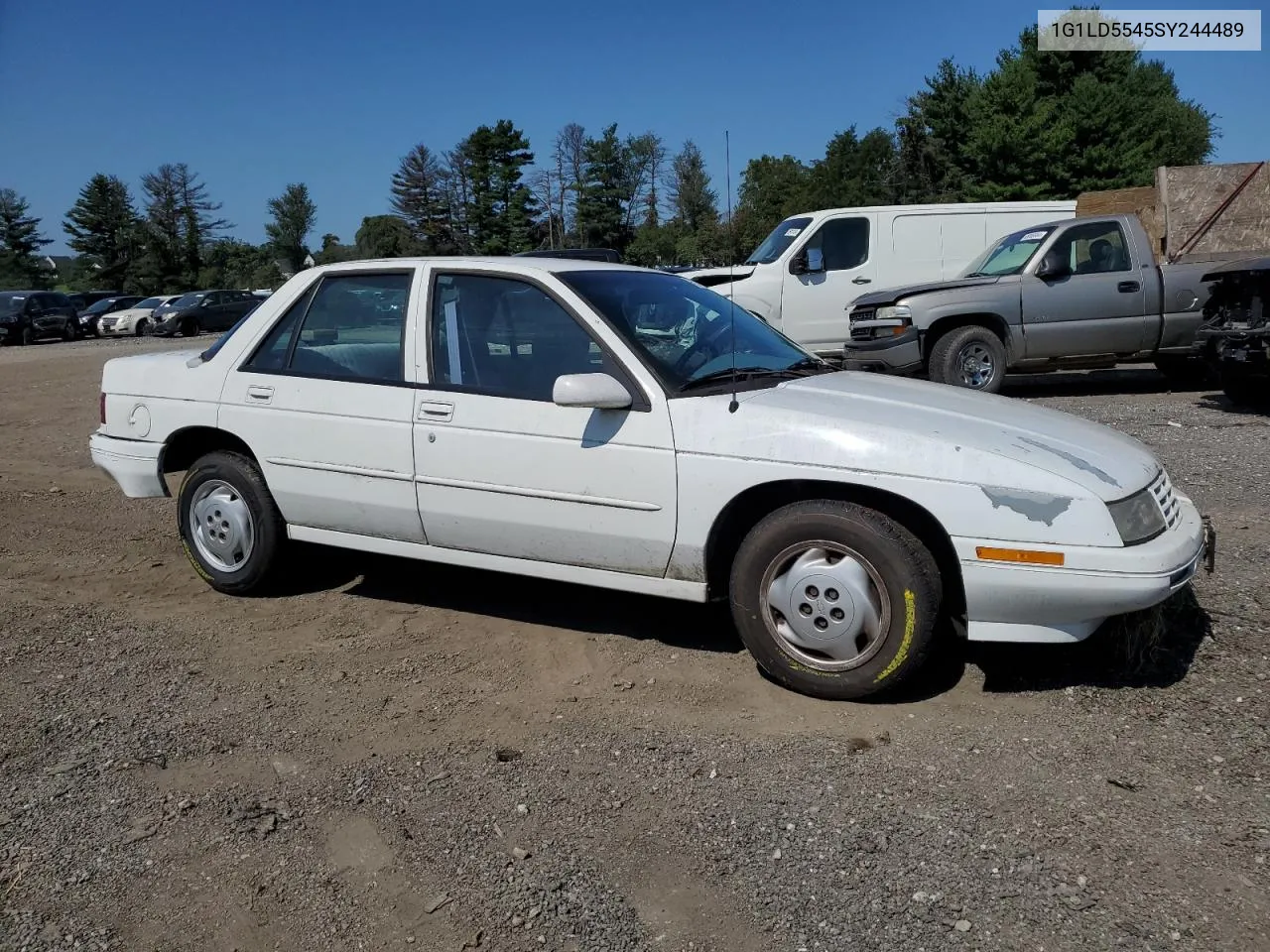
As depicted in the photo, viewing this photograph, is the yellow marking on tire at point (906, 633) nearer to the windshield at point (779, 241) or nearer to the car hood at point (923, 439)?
the car hood at point (923, 439)

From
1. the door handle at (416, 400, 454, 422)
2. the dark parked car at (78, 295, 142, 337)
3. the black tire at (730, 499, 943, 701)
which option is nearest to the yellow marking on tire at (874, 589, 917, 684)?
the black tire at (730, 499, 943, 701)

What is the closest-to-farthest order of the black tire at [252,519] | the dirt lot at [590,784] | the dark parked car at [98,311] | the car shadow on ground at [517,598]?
the dirt lot at [590,784] → the car shadow on ground at [517,598] → the black tire at [252,519] → the dark parked car at [98,311]

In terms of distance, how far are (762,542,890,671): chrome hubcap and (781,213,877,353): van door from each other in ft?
30.4

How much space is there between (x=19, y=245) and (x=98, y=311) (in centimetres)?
4726

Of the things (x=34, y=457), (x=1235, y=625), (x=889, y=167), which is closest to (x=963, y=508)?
(x=1235, y=625)

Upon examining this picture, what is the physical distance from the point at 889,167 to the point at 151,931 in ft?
202

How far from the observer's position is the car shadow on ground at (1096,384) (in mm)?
11711

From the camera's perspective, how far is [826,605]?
3719mm

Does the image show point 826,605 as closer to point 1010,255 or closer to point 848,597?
point 848,597

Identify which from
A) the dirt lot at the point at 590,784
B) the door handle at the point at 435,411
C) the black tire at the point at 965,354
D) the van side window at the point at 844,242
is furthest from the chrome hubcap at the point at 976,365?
the door handle at the point at 435,411

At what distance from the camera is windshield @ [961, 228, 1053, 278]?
35.6 ft

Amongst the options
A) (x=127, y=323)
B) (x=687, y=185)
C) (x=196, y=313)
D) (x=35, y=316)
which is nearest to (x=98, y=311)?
(x=127, y=323)

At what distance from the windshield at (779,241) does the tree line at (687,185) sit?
47 centimetres

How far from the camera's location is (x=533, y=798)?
322 cm
